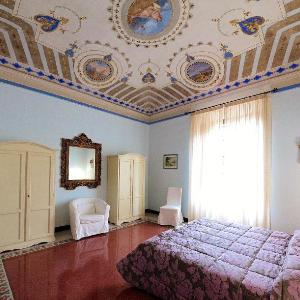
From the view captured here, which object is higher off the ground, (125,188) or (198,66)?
(198,66)

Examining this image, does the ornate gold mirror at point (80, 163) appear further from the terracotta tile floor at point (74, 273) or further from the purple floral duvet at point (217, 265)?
the purple floral duvet at point (217, 265)

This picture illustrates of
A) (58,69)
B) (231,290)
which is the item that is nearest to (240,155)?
(231,290)

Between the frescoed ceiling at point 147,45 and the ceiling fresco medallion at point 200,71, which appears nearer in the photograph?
the frescoed ceiling at point 147,45

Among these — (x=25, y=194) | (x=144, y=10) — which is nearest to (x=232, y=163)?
(x=144, y=10)

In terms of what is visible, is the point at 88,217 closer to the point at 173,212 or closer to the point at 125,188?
the point at 125,188

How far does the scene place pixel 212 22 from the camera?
3338mm

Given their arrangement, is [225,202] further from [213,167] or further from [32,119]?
[32,119]

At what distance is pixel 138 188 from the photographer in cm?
630


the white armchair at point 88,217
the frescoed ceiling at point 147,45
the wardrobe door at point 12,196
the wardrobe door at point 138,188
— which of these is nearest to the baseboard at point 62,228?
the white armchair at point 88,217

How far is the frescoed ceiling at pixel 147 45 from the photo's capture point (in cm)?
310

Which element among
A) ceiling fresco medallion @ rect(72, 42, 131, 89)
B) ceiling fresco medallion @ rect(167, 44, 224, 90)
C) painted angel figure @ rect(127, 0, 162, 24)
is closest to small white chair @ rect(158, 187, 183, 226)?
ceiling fresco medallion @ rect(167, 44, 224, 90)

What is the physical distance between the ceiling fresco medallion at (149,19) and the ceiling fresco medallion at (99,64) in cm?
58

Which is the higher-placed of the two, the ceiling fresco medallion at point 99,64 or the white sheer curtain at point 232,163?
the ceiling fresco medallion at point 99,64

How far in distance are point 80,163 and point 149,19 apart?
12.3 feet
